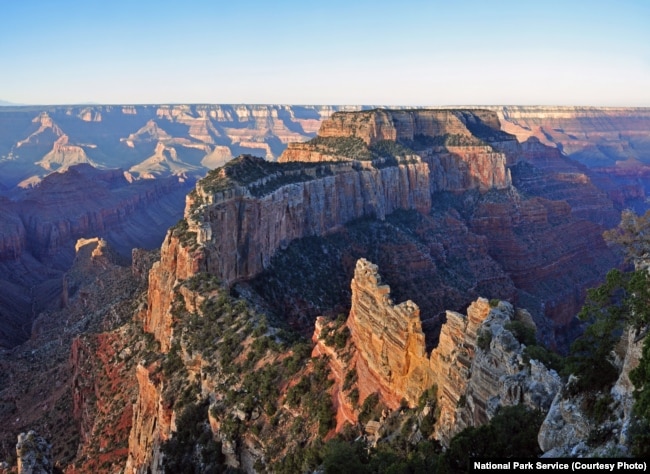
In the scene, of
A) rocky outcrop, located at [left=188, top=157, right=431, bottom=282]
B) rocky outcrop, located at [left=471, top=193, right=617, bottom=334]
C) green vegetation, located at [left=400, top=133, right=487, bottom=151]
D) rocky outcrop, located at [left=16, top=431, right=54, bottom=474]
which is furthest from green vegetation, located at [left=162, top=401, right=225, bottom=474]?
green vegetation, located at [left=400, top=133, right=487, bottom=151]

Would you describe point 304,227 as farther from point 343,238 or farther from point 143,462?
point 143,462

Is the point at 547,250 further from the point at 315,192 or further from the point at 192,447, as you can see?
the point at 192,447

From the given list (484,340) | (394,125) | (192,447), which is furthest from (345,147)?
(484,340)

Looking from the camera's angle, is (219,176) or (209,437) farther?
(219,176)

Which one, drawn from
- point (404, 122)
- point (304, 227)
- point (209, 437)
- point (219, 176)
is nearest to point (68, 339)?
point (219, 176)

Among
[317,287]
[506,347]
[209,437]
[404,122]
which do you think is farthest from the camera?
[404,122]

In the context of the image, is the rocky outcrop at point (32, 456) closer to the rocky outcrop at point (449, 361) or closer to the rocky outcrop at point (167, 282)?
the rocky outcrop at point (167, 282)
